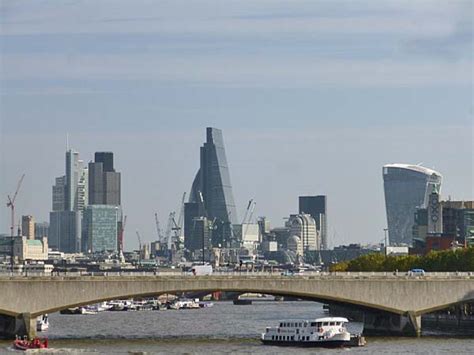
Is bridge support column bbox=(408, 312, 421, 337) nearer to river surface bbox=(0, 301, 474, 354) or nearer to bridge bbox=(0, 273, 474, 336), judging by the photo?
bridge bbox=(0, 273, 474, 336)

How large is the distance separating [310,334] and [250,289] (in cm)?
770

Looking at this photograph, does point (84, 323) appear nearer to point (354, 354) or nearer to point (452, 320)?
point (452, 320)

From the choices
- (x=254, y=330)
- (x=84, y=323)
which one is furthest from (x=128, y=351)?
(x=84, y=323)

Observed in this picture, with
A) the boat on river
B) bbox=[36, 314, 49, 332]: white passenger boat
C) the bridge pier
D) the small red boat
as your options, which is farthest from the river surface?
the bridge pier

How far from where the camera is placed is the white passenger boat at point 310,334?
13088cm

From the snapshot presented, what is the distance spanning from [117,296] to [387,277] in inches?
1038

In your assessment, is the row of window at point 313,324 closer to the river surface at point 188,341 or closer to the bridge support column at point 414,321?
the river surface at point 188,341

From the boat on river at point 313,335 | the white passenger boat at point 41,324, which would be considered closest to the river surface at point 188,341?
the white passenger boat at point 41,324

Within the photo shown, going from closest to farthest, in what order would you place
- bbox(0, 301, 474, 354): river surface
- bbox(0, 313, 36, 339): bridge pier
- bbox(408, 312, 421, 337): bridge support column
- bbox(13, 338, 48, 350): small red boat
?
bbox(13, 338, 48, 350): small red boat, bbox(0, 301, 474, 354): river surface, bbox(0, 313, 36, 339): bridge pier, bbox(408, 312, 421, 337): bridge support column

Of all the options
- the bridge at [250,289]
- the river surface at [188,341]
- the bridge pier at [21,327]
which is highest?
the bridge at [250,289]

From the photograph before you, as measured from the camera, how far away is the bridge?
131 metres

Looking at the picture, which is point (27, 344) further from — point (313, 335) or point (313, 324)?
point (313, 324)

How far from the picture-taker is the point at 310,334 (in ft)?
436

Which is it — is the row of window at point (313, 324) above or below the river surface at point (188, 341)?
above
